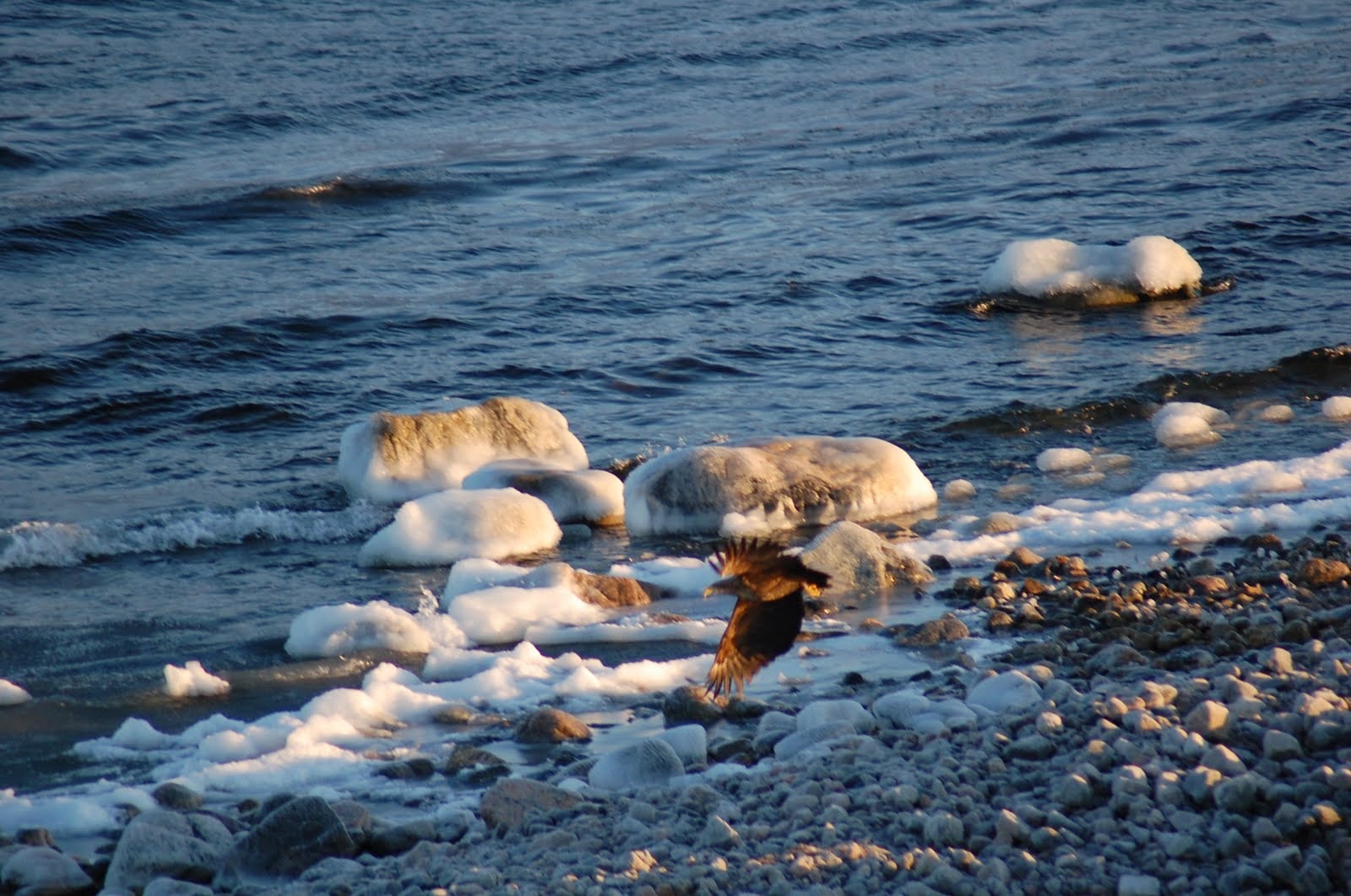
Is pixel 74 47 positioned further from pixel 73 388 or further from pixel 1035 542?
pixel 1035 542

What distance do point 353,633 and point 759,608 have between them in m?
2.27

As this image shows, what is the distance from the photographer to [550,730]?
4.74 m

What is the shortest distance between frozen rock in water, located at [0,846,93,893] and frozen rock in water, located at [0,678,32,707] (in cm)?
150

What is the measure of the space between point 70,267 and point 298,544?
5811 mm

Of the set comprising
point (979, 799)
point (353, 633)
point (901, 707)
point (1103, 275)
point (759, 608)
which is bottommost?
point (353, 633)

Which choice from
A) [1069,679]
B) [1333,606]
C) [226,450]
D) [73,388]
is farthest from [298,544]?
Result: [1333,606]

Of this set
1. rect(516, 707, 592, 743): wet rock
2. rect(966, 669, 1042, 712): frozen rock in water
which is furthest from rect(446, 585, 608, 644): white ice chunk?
rect(966, 669, 1042, 712): frozen rock in water

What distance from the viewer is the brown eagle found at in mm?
3848

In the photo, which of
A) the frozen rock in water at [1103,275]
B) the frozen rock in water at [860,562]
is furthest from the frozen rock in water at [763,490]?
the frozen rock in water at [1103,275]

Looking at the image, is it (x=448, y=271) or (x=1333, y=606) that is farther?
(x=448, y=271)

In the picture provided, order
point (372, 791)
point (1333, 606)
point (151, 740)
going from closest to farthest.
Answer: point (372, 791), point (151, 740), point (1333, 606)

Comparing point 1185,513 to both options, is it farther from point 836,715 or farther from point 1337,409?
point 836,715

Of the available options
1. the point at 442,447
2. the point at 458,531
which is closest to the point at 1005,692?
the point at 458,531

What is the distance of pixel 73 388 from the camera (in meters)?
9.30
